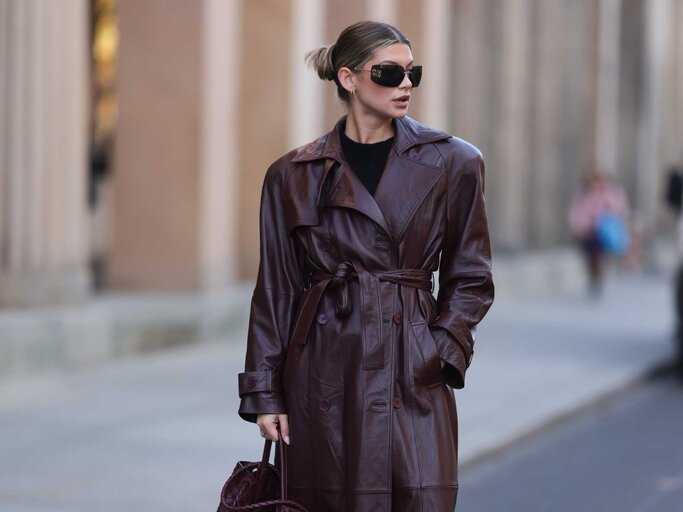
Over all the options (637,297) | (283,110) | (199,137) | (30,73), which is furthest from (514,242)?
(30,73)

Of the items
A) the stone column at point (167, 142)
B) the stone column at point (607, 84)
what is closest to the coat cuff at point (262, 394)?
the stone column at point (167, 142)

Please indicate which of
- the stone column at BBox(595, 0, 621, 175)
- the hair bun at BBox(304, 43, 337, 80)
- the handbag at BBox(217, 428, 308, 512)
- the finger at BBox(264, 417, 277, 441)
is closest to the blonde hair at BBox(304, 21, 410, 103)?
the hair bun at BBox(304, 43, 337, 80)

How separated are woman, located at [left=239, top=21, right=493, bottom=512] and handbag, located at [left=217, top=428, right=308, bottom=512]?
6 centimetres

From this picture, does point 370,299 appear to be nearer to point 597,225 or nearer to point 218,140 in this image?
point 218,140

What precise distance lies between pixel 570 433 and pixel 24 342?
13.1 feet

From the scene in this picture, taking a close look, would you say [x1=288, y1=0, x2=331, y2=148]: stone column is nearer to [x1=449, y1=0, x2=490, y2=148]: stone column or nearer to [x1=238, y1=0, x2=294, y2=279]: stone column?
[x1=238, y1=0, x2=294, y2=279]: stone column

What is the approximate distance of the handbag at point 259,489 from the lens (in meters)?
4.24

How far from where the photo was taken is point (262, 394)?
14.6 ft

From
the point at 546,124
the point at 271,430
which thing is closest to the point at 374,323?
the point at 271,430

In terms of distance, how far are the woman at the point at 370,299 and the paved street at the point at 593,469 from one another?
3.53 m

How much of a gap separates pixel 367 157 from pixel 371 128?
0.28 feet

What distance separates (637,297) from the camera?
2419 cm

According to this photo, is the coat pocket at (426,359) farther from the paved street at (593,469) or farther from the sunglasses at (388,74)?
the paved street at (593,469)

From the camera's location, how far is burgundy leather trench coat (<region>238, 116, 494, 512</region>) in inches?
170
